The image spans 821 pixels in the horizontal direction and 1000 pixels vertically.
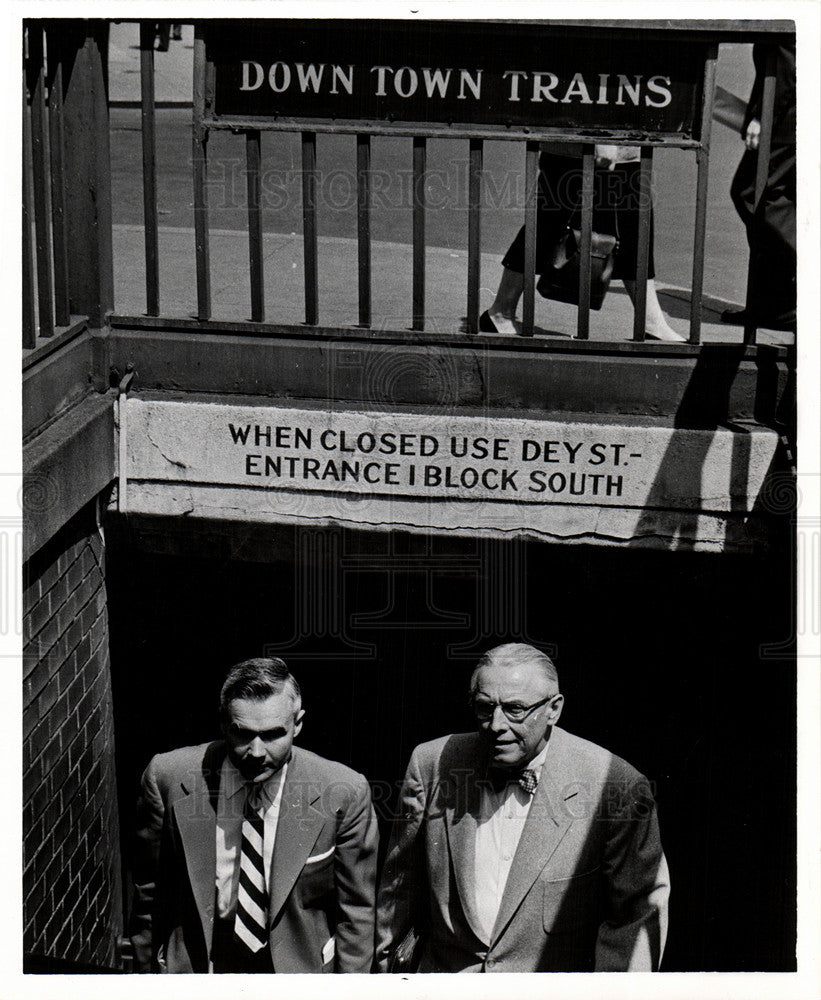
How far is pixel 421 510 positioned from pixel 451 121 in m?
1.39

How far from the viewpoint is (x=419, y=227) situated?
179 inches

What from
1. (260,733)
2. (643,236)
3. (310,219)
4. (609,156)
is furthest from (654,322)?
(260,733)

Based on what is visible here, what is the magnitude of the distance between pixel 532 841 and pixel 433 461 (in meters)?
1.38

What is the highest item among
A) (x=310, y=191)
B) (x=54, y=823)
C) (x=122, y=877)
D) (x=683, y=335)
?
(x=310, y=191)

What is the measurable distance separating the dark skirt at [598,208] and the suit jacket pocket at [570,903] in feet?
7.64

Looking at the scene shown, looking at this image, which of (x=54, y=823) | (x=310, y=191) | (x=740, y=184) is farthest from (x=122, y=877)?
(x=740, y=184)

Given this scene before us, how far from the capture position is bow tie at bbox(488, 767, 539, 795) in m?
4.13

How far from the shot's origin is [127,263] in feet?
20.0

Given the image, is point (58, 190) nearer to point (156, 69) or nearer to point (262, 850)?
point (262, 850)

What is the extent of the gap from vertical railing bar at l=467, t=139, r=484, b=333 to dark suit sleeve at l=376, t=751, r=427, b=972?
160cm

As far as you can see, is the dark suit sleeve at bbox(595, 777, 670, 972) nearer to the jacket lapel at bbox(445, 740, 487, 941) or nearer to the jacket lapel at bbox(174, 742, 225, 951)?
the jacket lapel at bbox(445, 740, 487, 941)

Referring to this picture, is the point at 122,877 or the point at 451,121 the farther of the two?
the point at 122,877
